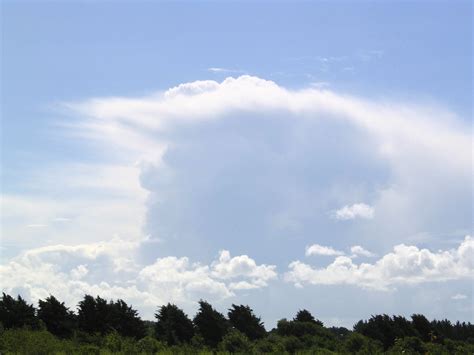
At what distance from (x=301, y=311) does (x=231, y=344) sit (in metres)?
22.8

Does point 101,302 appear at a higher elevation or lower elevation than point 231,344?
higher

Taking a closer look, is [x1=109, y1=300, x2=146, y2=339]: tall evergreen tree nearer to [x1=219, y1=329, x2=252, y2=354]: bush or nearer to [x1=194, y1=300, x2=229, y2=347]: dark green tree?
[x1=194, y1=300, x2=229, y2=347]: dark green tree

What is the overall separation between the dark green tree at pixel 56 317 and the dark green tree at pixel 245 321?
16.4 meters

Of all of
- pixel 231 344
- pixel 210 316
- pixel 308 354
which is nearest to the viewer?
pixel 308 354

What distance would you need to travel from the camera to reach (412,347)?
47688 millimetres

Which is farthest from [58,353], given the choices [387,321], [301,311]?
[301,311]

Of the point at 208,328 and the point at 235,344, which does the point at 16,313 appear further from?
Result: the point at 235,344

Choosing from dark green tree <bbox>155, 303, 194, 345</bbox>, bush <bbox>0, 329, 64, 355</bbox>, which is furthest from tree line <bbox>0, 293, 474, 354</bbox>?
bush <bbox>0, 329, 64, 355</bbox>

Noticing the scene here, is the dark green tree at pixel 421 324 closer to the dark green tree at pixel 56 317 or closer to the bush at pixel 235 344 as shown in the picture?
the bush at pixel 235 344

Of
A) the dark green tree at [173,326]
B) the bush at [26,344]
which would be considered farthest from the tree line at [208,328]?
the bush at [26,344]

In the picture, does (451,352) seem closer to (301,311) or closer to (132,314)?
(301,311)

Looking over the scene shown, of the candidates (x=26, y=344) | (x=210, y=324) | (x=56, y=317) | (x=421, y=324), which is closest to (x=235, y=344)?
(x=210, y=324)

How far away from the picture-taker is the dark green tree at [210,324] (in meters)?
58.4

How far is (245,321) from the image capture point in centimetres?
6372
